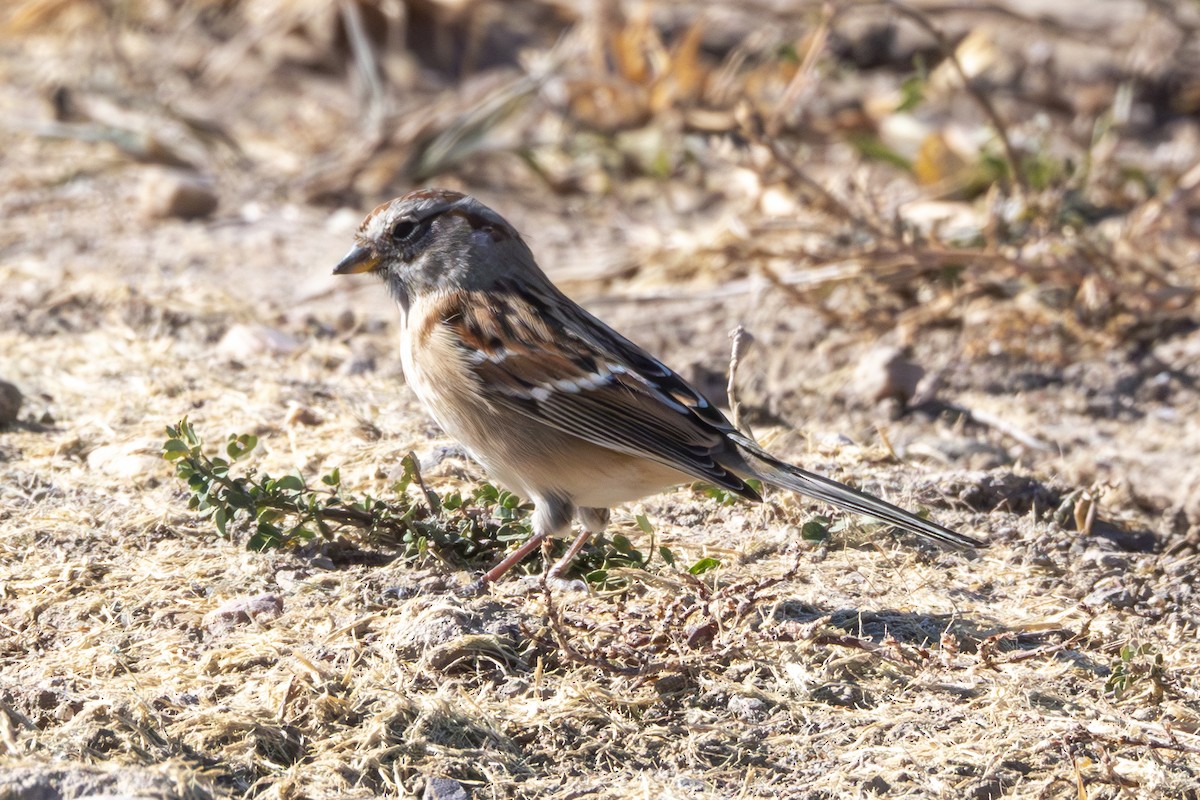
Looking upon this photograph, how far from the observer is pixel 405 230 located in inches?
171

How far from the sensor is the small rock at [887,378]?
18.1 ft

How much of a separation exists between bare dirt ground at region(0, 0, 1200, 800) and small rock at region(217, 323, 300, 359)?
17 mm

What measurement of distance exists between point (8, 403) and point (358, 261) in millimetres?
1224

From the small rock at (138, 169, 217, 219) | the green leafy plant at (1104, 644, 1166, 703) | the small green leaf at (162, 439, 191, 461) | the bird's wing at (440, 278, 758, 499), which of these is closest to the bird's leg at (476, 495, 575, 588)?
the bird's wing at (440, 278, 758, 499)

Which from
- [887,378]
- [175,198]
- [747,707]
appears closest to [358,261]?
[747,707]

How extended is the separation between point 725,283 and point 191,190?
259 centimetres

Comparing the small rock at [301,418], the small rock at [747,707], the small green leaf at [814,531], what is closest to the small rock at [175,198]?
the small rock at [301,418]

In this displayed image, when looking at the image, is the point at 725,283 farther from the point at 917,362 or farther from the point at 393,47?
the point at 393,47

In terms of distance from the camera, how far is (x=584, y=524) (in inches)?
155

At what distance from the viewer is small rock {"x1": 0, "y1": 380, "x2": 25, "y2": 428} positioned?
15.1 feet

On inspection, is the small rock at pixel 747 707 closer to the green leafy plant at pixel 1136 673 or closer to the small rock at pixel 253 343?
the green leafy plant at pixel 1136 673

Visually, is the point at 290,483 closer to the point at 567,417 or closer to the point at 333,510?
the point at 333,510

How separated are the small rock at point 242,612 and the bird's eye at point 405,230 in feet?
3.90

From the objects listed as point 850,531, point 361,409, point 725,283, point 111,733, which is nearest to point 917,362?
point 725,283
